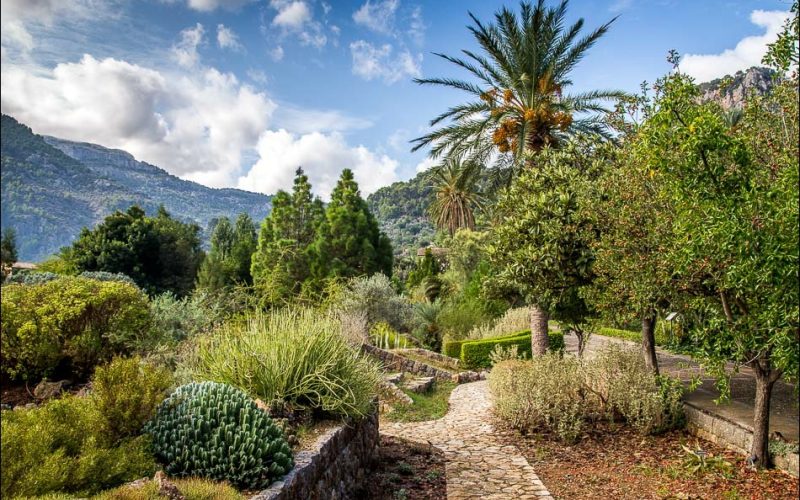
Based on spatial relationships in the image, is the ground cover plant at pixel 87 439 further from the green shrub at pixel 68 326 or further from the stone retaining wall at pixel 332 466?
the green shrub at pixel 68 326

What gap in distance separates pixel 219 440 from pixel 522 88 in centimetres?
1139

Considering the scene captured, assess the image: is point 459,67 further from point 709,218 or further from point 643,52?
point 709,218

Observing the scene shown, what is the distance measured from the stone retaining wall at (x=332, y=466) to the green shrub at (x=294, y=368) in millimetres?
289

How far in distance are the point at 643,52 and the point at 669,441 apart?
546 cm

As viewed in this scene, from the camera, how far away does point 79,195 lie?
127 feet

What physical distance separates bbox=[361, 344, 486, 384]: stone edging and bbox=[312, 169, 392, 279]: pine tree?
1225 centimetres

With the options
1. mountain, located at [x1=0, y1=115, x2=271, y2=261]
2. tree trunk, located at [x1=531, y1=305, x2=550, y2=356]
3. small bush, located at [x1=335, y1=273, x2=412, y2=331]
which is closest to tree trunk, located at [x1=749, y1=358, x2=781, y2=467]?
tree trunk, located at [x1=531, y1=305, x2=550, y2=356]

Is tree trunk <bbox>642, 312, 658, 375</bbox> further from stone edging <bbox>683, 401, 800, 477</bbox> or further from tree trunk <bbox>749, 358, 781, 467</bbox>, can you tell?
tree trunk <bbox>749, 358, 781, 467</bbox>

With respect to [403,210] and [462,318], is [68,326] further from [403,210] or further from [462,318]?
[403,210]

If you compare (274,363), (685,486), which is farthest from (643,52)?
(274,363)

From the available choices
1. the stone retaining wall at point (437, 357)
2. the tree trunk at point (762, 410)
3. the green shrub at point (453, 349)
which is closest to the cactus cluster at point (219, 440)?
the tree trunk at point (762, 410)

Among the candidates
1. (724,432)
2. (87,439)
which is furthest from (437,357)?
(87,439)

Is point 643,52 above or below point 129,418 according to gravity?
above

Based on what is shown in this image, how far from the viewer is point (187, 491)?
333 cm
